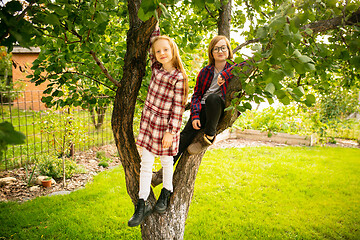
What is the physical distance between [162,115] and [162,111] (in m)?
0.03

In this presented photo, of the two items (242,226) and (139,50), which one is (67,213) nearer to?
(242,226)

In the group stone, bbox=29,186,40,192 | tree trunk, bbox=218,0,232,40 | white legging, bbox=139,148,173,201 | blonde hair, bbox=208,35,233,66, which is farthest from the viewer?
stone, bbox=29,186,40,192

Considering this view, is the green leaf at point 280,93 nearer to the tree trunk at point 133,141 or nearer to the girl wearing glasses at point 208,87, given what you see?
the tree trunk at point 133,141

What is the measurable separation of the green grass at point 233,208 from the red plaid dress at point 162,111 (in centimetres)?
182

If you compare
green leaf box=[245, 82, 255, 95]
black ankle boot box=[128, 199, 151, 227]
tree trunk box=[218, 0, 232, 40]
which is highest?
tree trunk box=[218, 0, 232, 40]

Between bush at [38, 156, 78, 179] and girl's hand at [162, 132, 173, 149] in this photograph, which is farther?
bush at [38, 156, 78, 179]

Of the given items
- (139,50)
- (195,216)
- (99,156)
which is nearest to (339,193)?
(195,216)

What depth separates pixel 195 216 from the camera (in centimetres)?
367

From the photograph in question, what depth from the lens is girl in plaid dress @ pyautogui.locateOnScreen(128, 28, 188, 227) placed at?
1920mm

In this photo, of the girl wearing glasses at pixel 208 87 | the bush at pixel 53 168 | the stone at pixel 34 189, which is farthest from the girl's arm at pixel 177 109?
the bush at pixel 53 168

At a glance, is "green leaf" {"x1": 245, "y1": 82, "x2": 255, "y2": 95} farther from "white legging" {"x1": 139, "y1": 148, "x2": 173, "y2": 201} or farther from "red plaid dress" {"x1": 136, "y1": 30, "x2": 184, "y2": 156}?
"white legging" {"x1": 139, "y1": 148, "x2": 173, "y2": 201}

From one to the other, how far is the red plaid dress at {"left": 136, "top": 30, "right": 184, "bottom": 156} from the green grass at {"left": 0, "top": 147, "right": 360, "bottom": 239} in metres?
1.82

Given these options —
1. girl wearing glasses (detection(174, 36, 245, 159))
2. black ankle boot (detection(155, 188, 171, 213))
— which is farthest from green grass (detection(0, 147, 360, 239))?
girl wearing glasses (detection(174, 36, 245, 159))

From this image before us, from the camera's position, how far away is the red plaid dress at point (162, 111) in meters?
1.93
